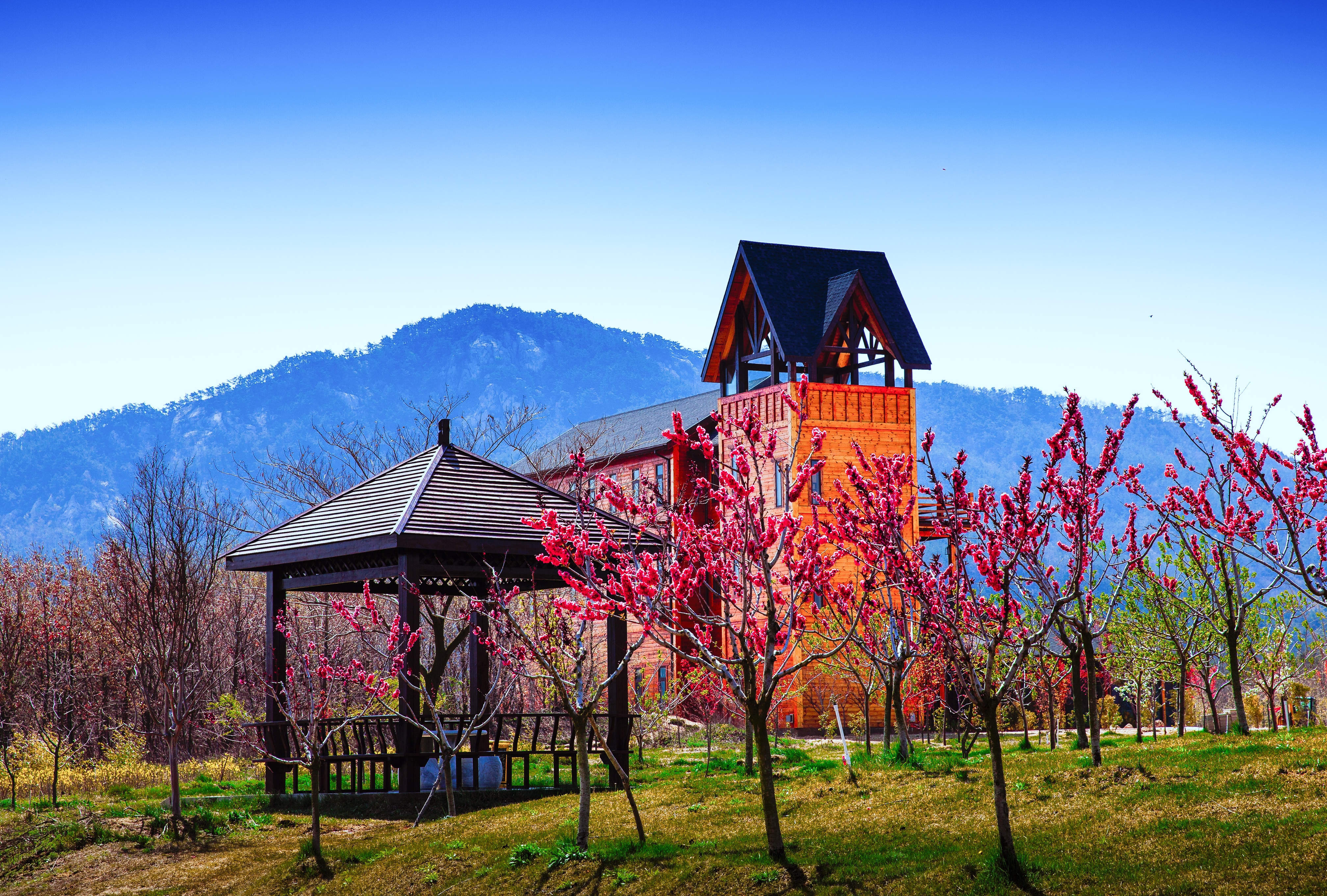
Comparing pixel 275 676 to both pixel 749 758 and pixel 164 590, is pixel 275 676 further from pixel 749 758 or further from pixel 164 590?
pixel 749 758

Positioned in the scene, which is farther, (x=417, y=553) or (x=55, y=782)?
(x=55, y=782)

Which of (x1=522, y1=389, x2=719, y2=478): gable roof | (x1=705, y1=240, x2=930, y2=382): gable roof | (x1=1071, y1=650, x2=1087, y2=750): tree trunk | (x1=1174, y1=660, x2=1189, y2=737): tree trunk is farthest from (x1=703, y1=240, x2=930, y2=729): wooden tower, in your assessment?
(x1=1071, y1=650, x2=1087, y2=750): tree trunk

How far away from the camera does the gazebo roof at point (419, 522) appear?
17.1 meters

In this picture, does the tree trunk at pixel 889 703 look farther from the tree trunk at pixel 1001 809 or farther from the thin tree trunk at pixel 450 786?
the tree trunk at pixel 1001 809

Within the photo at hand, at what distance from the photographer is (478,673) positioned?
2127 cm

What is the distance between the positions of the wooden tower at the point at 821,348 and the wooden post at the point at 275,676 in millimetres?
18798

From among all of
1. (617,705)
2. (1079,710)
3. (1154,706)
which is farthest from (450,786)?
(1154,706)

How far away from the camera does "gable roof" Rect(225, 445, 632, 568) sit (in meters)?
17.0

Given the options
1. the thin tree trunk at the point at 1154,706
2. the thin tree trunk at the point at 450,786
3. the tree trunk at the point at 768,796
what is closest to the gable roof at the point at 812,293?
the thin tree trunk at the point at 1154,706

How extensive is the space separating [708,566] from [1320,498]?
6.27 m

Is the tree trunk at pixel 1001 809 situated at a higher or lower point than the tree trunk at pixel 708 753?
higher

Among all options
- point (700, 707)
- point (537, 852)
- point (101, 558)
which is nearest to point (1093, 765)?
Result: point (537, 852)

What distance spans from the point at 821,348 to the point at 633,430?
1493 centimetres

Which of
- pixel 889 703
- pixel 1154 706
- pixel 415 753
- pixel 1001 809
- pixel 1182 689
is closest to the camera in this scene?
pixel 1001 809
